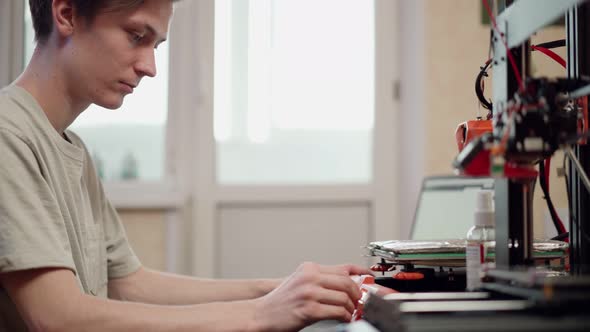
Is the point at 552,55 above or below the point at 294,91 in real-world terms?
below

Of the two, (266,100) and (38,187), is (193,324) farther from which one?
(266,100)

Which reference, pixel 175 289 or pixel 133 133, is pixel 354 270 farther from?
pixel 133 133

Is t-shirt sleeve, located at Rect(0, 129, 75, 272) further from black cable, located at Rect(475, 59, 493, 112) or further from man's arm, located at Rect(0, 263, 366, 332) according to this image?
black cable, located at Rect(475, 59, 493, 112)

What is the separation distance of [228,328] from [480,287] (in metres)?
0.34

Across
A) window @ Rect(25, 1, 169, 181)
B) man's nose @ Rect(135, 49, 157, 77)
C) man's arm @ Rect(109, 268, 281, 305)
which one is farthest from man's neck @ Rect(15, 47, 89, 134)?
window @ Rect(25, 1, 169, 181)

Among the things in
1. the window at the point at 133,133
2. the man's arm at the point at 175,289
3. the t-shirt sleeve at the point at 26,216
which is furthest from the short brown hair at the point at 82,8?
the window at the point at 133,133

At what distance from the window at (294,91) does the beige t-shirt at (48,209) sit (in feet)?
4.92

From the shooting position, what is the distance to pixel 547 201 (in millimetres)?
1009

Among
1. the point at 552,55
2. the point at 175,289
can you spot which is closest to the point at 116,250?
the point at 175,289

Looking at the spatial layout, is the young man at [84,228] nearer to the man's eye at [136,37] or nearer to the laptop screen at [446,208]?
the man's eye at [136,37]

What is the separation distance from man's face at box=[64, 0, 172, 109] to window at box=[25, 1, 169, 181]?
5.50 ft

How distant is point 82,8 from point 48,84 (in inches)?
5.7

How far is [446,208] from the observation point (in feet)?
5.06

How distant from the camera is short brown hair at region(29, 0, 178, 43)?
1.01 meters
